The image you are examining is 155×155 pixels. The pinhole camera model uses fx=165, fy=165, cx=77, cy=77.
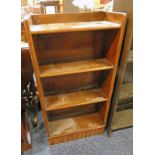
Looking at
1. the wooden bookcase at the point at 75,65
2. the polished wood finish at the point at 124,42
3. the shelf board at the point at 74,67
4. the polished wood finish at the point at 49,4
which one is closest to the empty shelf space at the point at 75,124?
the wooden bookcase at the point at 75,65

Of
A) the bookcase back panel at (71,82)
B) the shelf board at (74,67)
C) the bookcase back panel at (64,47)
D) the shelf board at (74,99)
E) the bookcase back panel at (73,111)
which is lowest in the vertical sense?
the bookcase back panel at (73,111)

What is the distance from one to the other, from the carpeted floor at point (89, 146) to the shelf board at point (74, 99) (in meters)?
0.45

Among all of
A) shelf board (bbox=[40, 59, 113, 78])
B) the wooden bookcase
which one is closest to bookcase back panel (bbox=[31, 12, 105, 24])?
the wooden bookcase

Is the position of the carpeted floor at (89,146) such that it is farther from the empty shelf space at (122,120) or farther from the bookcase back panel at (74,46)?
the bookcase back panel at (74,46)

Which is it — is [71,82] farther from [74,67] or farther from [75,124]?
[75,124]

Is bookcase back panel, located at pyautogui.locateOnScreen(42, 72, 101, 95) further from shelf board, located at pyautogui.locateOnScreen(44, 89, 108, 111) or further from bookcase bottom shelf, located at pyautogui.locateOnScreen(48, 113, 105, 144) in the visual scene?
bookcase bottom shelf, located at pyautogui.locateOnScreen(48, 113, 105, 144)

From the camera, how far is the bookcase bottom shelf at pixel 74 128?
1.65 metres

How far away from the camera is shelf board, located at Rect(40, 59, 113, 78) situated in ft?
4.29
